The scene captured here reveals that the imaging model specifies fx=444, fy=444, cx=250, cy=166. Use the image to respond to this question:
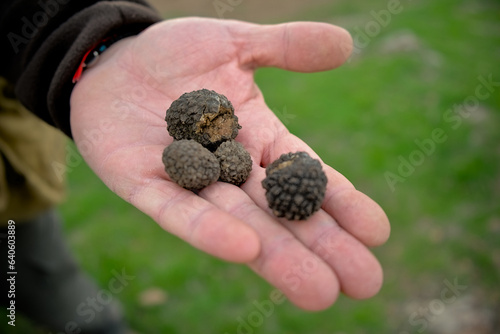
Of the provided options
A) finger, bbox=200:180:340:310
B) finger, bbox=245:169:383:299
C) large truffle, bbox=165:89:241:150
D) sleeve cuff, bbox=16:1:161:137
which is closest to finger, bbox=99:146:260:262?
finger, bbox=200:180:340:310

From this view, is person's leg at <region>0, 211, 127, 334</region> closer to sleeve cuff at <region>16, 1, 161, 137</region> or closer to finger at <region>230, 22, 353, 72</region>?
sleeve cuff at <region>16, 1, 161, 137</region>

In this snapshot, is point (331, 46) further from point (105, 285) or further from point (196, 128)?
point (105, 285)

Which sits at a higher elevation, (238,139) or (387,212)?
(238,139)

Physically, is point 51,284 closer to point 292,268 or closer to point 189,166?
point 189,166

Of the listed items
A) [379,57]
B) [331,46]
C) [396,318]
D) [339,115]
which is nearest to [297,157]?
[331,46]

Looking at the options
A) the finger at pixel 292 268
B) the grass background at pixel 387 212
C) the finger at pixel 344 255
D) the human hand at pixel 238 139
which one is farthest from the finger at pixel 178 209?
the grass background at pixel 387 212

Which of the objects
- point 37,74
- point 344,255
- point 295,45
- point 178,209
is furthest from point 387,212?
point 37,74
